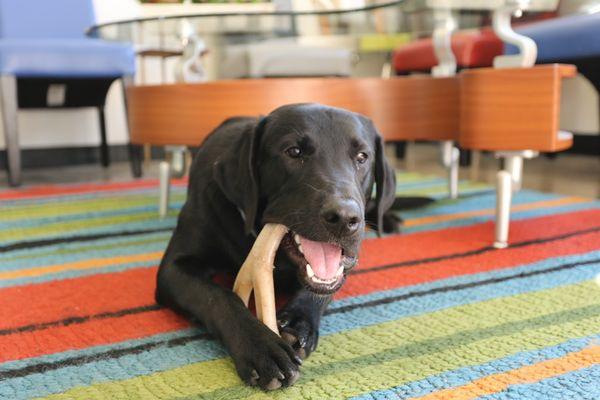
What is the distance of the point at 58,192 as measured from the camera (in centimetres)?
286

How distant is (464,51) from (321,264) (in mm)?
2515

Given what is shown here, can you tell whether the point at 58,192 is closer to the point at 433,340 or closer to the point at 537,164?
the point at 433,340

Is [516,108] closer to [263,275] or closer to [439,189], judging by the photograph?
[263,275]

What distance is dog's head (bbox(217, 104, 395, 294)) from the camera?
988mm

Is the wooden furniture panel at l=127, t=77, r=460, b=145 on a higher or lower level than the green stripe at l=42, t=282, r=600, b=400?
higher

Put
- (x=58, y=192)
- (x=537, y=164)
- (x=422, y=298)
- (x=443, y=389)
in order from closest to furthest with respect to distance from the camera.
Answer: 1. (x=443, y=389)
2. (x=422, y=298)
3. (x=58, y=192)
4. (x=537, y=164)

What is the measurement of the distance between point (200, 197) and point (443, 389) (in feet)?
2.19

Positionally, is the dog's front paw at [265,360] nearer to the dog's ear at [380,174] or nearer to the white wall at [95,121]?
the dog's ear at [380,174]

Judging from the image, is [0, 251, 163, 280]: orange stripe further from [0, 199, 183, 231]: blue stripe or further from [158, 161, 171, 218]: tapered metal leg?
[0, 199, 183, 231]: blue stripe

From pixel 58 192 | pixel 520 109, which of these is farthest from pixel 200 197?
pixel 58 192

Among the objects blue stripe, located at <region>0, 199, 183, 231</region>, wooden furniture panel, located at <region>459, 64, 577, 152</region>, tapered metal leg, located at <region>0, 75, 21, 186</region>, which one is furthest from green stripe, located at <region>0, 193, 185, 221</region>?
wooden furniture panel, located at <region>459, 64, 577, 152</region>

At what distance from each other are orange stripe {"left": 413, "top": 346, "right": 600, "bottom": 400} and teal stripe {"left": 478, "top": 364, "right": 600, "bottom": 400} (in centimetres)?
1

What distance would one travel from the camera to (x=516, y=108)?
158cm

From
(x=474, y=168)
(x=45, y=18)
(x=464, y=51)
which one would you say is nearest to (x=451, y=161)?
(x=464, y=51)
